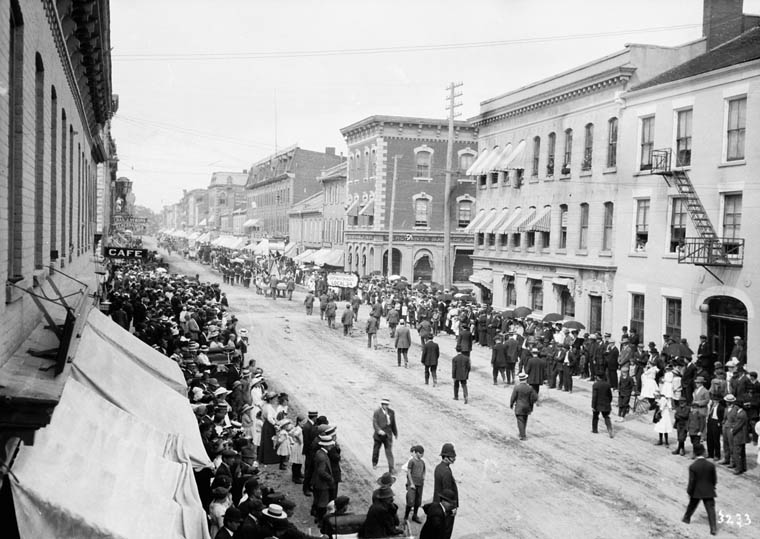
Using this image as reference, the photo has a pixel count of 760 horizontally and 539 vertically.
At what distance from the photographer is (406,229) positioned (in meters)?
58.4

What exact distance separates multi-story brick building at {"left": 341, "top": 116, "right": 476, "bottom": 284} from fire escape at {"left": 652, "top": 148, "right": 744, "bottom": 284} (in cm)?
3193

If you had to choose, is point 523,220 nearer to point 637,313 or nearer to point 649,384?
point 637,313

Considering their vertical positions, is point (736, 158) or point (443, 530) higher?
point (736, 158)

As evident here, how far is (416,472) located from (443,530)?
6.99ft

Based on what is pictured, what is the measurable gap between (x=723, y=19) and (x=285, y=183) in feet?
212

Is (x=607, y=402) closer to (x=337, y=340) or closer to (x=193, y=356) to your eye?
(x=193, y=356)

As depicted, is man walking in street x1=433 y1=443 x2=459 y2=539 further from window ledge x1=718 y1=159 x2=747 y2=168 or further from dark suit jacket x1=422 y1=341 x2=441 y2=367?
window ledge x1=718 y1=159 x2=747 y2=168

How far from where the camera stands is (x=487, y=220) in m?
40.3

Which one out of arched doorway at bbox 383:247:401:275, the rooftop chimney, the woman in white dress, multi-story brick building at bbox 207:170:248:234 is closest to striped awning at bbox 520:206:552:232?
the rooftop chimney

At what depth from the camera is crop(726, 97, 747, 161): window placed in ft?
77.2

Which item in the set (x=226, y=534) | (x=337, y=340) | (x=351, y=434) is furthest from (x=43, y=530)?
(x=337, y=340)

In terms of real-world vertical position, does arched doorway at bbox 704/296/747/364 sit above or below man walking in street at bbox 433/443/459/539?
above

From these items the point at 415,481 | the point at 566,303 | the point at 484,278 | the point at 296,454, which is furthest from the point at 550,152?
the point at 415,481

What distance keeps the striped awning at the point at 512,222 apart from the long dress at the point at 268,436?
2456 centimetres
